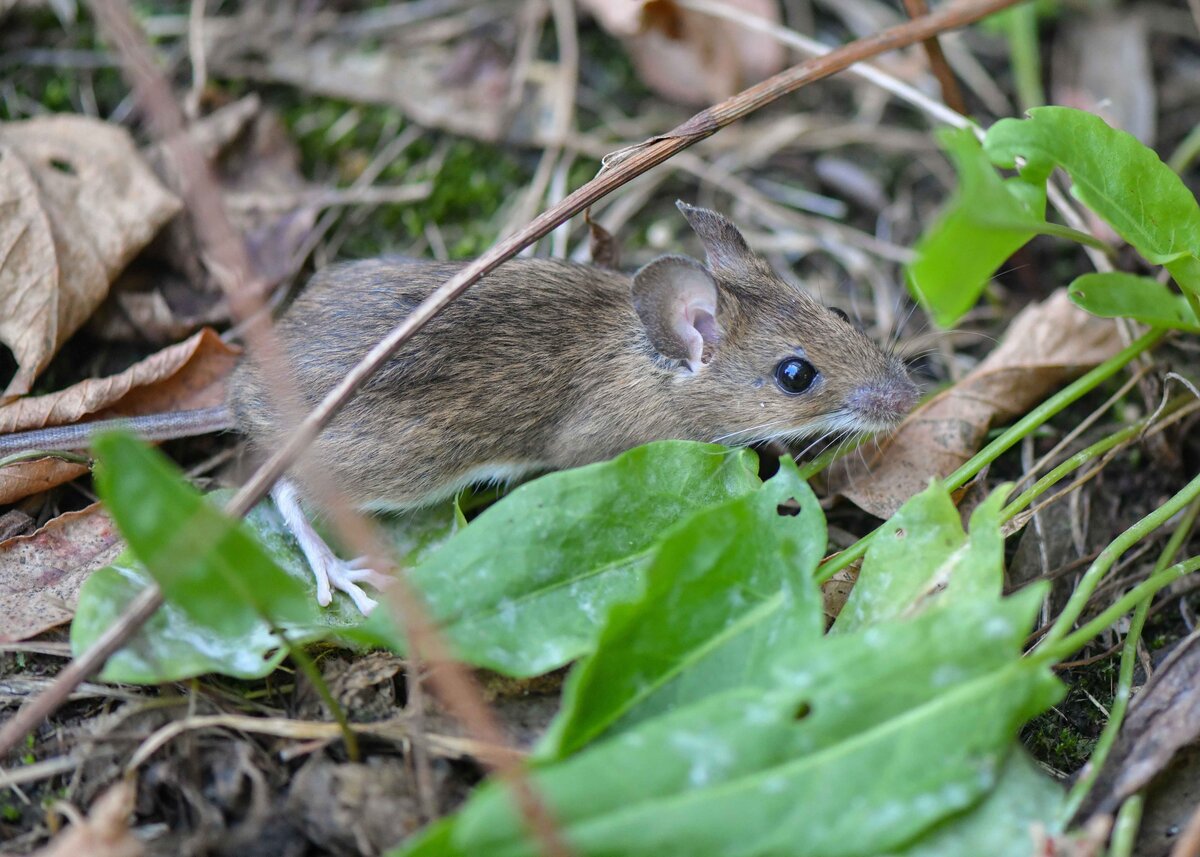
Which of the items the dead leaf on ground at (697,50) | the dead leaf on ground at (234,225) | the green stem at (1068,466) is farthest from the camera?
the dead leaf on ground at (697,50)

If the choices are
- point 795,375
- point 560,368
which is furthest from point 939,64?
point 560,368

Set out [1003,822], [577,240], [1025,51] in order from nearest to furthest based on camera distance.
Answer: [1003,822] → [577,240] → [1025,51]

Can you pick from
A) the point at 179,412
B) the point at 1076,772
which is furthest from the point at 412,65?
the point at 1076,772

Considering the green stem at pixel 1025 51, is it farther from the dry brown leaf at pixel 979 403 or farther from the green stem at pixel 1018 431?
the green stem at pixel 1018 431

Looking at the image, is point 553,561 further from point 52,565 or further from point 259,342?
point 52,565

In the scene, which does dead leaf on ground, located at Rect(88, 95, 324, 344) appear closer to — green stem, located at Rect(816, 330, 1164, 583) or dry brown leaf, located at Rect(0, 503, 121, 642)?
dry brown leaf, located at Rect(0, 503, 121, 642)

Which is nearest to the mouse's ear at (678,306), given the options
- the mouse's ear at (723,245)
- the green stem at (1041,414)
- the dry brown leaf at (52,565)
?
the mouse's ear at (723,245)
